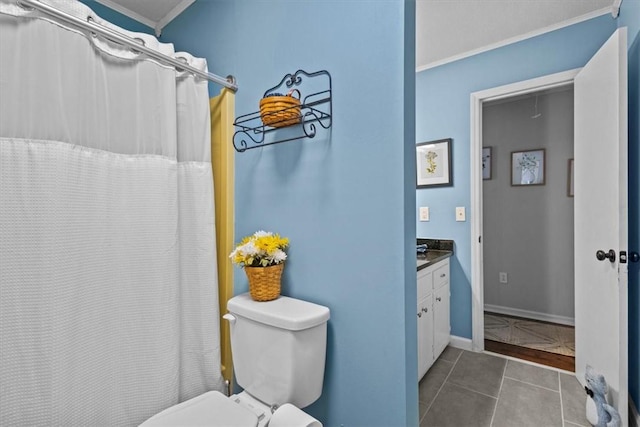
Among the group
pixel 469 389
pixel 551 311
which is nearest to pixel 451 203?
pixel 469 389

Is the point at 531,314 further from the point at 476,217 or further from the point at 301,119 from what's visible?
the point at 301,119

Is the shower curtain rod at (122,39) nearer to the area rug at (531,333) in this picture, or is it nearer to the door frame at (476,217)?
the door frame at (476,217)

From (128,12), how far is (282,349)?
221cm

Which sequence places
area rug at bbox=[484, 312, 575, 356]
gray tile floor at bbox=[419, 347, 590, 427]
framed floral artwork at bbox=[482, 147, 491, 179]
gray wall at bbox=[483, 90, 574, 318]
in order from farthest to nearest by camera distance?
1. framed floral artwork at bbox=[482, 147, 491, 179]
2. gray wall at bbox=[483, 90, 574, 318]
3. area rug at bbox=[484, 312, 575, 356]
4. gray tile floor at bbox=[419, 347, 590, 427]

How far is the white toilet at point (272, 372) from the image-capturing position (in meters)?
1.03

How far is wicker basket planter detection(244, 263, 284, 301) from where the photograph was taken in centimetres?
120

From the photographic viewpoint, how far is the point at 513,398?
184 cm

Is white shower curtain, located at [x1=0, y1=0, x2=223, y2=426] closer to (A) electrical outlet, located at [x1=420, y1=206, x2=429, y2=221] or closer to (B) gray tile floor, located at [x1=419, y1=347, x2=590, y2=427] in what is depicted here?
(B) gray tile floor, located at [x1=419, y1=347, x2=590, y2=427]

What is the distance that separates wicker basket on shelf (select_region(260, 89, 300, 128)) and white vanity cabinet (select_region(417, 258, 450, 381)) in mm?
1244

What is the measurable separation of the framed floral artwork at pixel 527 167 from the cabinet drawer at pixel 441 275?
62.7 inches

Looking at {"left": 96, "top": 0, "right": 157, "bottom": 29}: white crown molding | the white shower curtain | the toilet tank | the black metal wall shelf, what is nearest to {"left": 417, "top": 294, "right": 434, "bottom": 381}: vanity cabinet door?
the toilet tank

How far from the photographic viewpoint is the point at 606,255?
159cm

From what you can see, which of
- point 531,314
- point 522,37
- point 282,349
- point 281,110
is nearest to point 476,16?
point 522,37

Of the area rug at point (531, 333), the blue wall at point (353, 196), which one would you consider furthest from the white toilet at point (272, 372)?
the area rug at point (531, 333)
